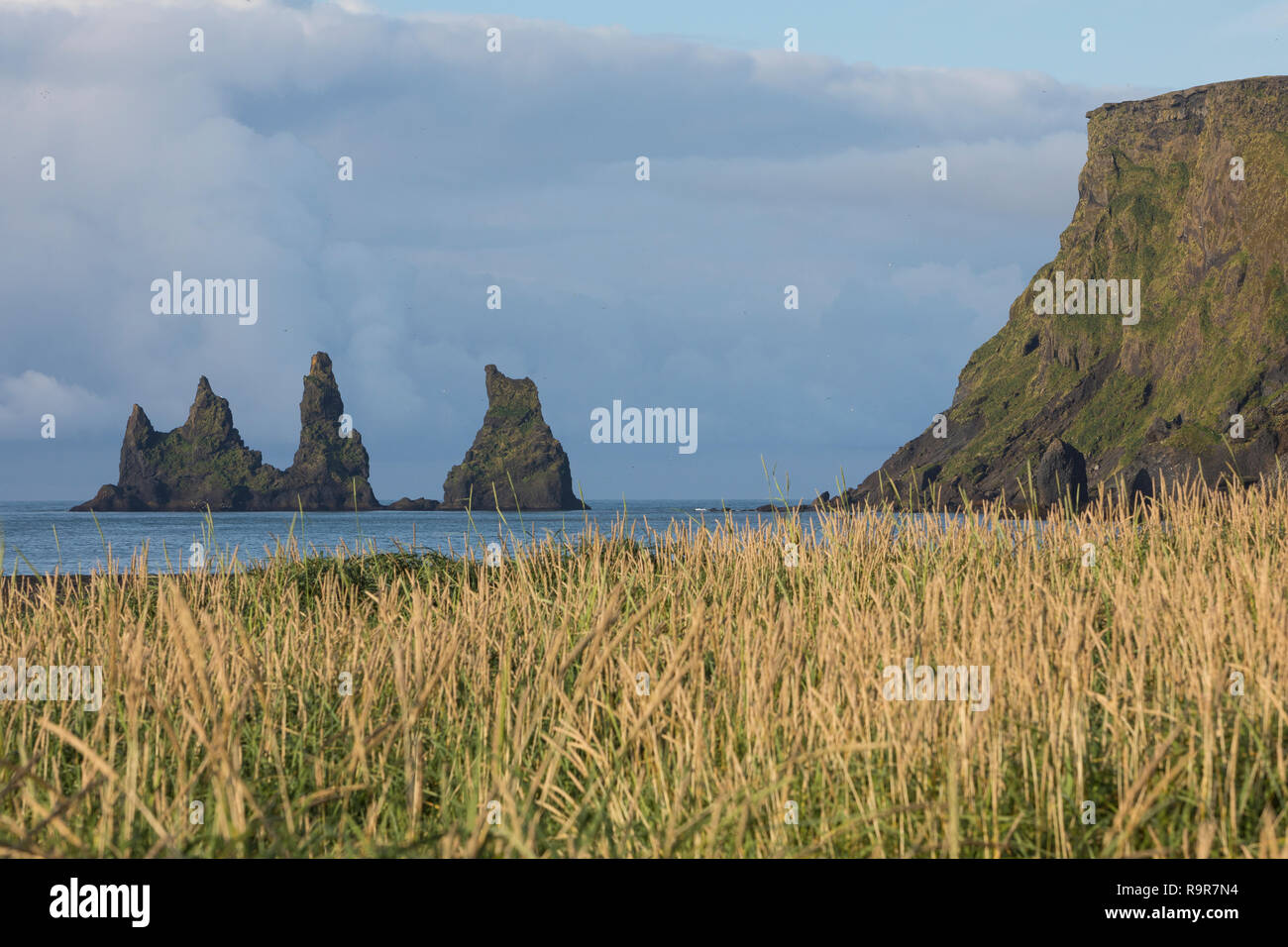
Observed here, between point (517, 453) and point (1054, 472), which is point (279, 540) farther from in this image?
point (517, 453)

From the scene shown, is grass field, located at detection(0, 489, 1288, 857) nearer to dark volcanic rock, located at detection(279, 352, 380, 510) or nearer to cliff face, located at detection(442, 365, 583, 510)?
cliff face, located at detection(442, 365, 583, 510)

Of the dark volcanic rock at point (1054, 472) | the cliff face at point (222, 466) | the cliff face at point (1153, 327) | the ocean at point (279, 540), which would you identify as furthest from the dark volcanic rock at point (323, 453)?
the dark volcanic rock at point (1054, 472)

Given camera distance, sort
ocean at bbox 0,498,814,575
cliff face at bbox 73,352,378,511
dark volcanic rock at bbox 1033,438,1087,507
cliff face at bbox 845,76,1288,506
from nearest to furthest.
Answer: ocean at bbox 0,498,814,575 → dark volcanic rock at bbox 1033,438,1087,507 → cliff face at bbox 845,76,1288,506 → cliff face at bbox 73,352,378,511

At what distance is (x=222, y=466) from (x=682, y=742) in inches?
6116

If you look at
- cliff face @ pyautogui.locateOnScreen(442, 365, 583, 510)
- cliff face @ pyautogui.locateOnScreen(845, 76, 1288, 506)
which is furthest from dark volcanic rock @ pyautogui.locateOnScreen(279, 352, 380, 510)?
cliff face @ pyautogui.locateOnScreen(845, 76, 1288, 506)

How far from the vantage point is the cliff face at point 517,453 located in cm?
14850

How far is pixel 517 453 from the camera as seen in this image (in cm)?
14825

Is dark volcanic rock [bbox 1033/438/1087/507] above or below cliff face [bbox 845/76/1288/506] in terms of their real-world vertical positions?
below

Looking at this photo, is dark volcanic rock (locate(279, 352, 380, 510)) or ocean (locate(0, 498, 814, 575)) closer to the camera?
ocean (locate(0, 498, 814, 575))

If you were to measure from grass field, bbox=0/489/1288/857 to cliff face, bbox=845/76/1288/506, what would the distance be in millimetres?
76834

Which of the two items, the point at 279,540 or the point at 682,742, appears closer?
the point at 682,742

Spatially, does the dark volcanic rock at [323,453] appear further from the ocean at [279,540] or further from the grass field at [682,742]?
the grass field at [682,742]

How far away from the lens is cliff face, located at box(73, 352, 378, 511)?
146m

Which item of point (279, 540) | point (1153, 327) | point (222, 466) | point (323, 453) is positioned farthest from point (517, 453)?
point (279, 540)
